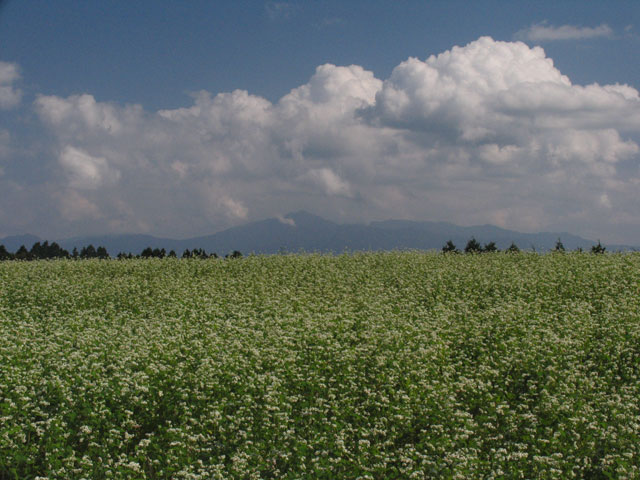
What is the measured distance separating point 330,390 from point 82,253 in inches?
1712

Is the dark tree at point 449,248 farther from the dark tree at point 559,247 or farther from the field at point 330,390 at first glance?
the field at point 330,390

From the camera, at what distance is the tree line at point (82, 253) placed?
39188mm

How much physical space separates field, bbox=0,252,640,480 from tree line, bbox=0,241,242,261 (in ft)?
57.7

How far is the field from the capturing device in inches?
377

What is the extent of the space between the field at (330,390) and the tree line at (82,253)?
17580mm

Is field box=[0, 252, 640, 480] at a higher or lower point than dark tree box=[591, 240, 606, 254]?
lower

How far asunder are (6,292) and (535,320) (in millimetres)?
22729

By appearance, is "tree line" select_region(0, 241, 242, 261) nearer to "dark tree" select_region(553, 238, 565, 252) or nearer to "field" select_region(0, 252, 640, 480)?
"field" select_region(0, 252, 640, 480)

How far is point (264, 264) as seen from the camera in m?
30.4

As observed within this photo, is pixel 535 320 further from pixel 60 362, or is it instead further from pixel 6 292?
pixel 6 292

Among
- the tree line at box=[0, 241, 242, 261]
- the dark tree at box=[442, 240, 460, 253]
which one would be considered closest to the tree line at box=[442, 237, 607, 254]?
the dark tree at box=[442, 240, 460, 253]

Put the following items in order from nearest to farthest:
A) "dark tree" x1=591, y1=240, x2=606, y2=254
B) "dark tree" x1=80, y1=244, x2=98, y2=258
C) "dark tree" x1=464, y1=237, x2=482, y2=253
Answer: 1. "dark tree" x1=591, y1=240, x2=606, y2=254
2. "dark tree" x1=464, y1=237, x2=482, y2=253
3. "dark tree" x1=80, y1=244, x2=98, y2=258

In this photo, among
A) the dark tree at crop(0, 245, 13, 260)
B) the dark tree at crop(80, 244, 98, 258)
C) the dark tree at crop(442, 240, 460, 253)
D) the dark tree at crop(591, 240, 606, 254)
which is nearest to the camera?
the dark tree at crop(591, 240, 606, 254)

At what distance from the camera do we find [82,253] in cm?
4912
